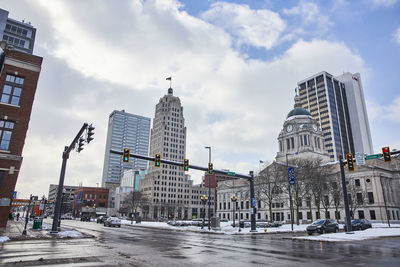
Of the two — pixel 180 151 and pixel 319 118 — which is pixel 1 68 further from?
pixel 319 118

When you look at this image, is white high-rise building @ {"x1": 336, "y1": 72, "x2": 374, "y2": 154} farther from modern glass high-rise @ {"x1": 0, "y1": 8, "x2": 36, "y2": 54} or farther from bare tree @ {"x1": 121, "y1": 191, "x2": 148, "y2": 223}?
modern glass high-rise @ {"x1": 0, "y1": 8, "x2": 36, "y2": 54}

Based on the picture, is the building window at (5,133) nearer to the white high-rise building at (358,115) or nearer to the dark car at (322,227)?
the dark car at (322,227)

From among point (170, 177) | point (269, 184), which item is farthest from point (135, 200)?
point (269, 184)

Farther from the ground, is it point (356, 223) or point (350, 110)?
point (350, 110)

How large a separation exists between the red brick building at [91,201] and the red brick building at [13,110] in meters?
107

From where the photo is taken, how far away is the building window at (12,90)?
95.6 ft

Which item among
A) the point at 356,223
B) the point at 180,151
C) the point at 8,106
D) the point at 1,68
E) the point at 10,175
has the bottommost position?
the point at 356,223

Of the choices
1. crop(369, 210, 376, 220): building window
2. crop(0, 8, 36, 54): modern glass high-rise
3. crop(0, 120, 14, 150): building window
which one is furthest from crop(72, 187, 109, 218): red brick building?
crop(0, 120, 14, 150): building window

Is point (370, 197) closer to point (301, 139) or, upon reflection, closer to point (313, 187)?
point (313, 187)

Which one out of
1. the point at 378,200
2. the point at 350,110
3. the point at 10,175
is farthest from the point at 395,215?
the point at 350,110

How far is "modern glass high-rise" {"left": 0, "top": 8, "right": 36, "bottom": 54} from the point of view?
105812 mm

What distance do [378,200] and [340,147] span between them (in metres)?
101

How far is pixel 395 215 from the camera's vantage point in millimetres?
77750

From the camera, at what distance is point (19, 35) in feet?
358
